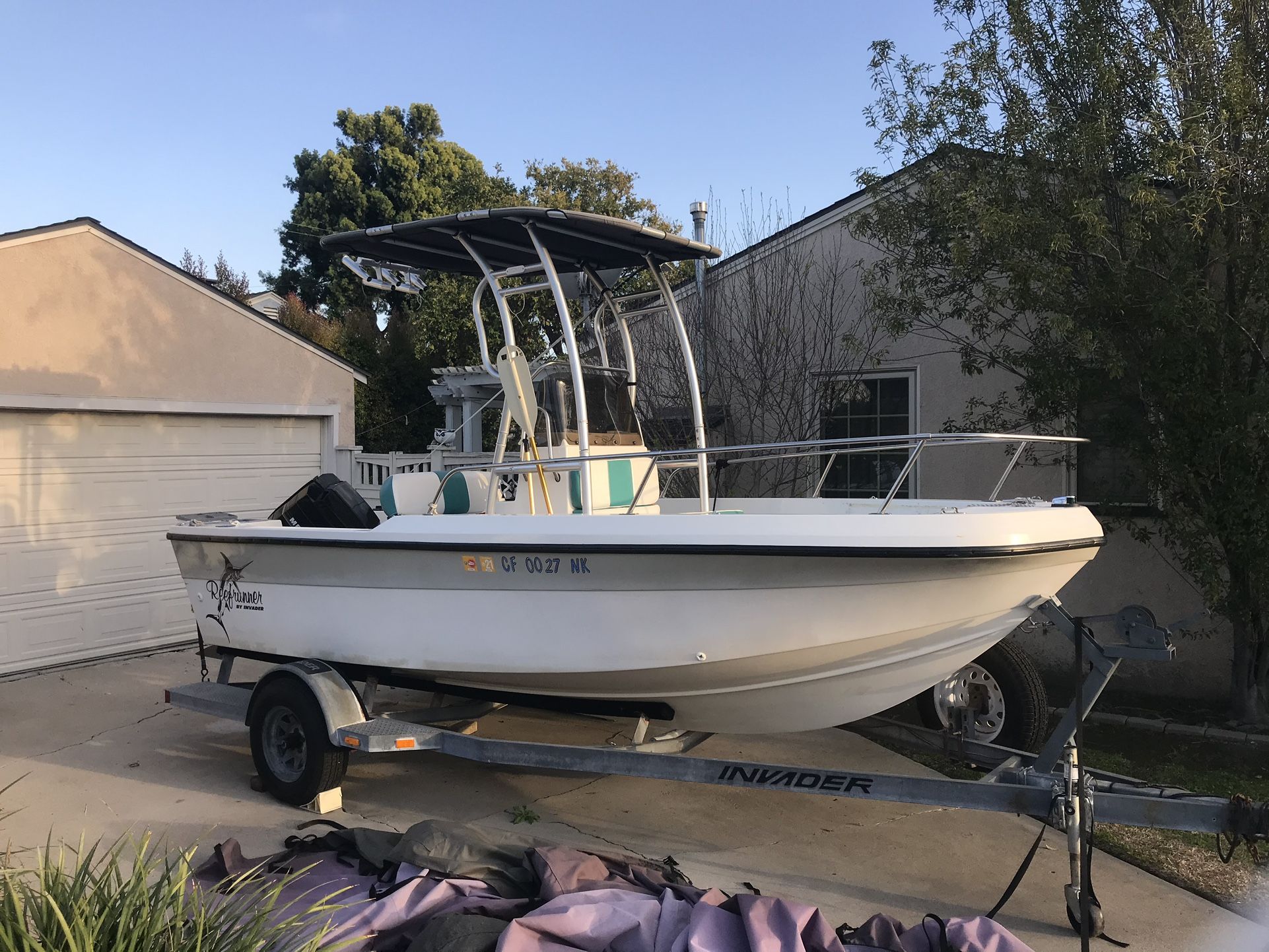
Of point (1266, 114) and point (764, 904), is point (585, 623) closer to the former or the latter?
point (764, 904)

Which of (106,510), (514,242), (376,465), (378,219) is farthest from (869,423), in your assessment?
(378,219)

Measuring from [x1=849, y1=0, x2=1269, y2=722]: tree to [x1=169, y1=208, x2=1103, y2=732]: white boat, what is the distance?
2.07 metres

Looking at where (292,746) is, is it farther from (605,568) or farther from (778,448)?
(778,448)

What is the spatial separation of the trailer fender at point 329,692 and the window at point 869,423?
483 cm

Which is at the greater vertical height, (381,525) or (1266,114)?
(1266,114)

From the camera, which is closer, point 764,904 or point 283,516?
point 764,904

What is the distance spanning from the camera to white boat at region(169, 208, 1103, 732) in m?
3.86

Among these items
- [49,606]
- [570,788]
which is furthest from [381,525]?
[49,606]

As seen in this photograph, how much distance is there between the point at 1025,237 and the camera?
6.14 m

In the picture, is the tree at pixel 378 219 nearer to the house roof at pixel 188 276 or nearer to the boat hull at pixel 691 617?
the house roof at pixel 188 276

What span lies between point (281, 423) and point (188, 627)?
2.13 m

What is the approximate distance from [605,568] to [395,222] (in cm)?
1815

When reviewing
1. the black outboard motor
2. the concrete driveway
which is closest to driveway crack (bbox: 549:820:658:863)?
the concrete driveway

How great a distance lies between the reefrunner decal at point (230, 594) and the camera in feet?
17.7
